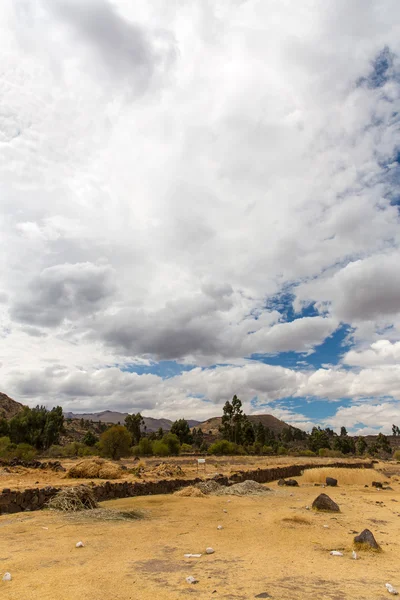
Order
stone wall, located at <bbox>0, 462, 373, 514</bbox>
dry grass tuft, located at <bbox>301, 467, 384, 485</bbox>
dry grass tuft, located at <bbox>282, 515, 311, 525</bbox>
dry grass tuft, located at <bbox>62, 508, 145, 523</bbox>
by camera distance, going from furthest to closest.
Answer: dry grass tuft, located at <bbox>301, 467, 384, 485</bbox>, stone wall, located at <bbox>0, 462, 373, 514</bbox>, dry grass tuft, located at <bbox>62, 508, 145, 523</bbox>, dry grass tuft, located at <bbox>282, 515, 311, 525</bbox>

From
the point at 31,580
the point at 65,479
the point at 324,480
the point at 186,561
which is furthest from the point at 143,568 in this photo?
the point at 324,480

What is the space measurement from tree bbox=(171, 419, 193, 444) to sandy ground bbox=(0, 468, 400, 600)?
3082 inches

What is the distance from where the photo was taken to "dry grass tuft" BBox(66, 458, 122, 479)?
29.2 m

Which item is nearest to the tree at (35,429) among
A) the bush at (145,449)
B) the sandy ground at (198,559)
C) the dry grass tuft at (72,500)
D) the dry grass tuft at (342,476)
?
the bush at (145,449)

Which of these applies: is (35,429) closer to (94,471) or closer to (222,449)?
(222,449)

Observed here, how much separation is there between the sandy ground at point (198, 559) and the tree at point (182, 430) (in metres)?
78.3

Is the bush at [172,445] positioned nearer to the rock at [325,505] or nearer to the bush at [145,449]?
the bush at [145,449]

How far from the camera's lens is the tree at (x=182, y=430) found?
3693 inches

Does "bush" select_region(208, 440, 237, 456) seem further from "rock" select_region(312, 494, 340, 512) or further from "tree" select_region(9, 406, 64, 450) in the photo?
"rock" select_region(312, 494, 340, 512)

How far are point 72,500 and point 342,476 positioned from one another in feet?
107

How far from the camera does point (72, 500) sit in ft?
57.7

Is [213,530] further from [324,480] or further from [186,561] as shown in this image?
[324,480]

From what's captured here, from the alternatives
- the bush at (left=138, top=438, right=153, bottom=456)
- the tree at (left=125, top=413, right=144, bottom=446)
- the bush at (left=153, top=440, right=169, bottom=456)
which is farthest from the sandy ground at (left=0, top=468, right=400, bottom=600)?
the tree at (left=125, top=413, right=144, bottom=446)

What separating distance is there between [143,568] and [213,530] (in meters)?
5.69
